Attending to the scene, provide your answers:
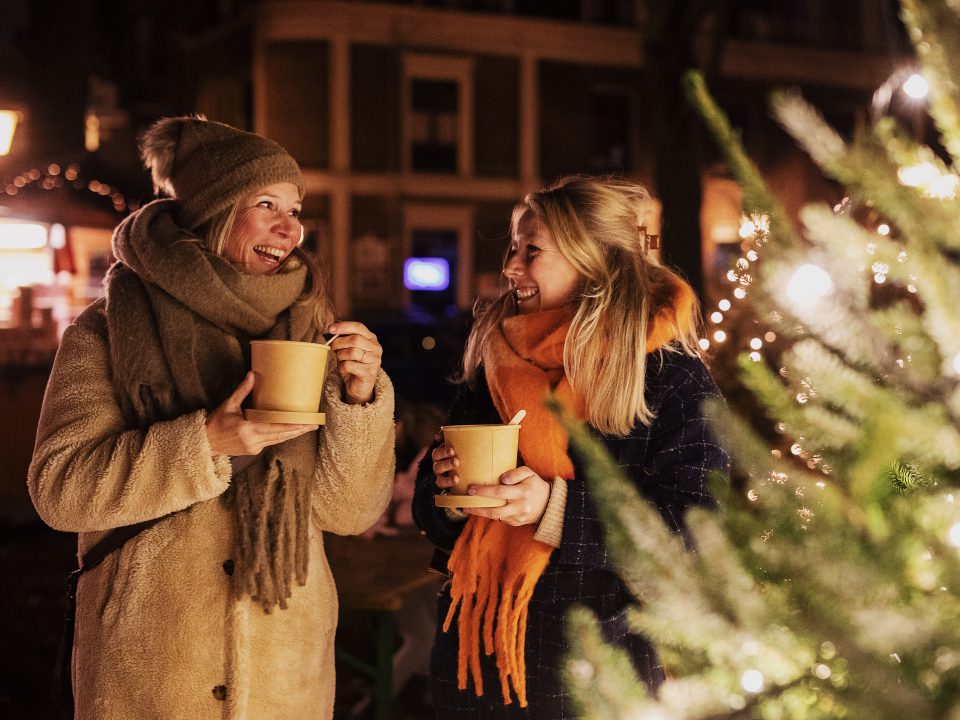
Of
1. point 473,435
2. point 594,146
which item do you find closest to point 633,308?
point 473,435

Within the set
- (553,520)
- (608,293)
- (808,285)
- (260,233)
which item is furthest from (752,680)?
(260,233)

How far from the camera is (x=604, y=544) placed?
6.86ft

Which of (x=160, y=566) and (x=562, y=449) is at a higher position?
(x=562, y=449)

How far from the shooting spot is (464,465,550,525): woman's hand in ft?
6.32

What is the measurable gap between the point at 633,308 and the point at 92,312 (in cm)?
129

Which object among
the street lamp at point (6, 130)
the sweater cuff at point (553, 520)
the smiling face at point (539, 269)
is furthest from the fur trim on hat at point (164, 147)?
the street lamp at point (6, 130)

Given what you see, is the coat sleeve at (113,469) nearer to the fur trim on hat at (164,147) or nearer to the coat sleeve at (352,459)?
the coat sleeve at (352,459)

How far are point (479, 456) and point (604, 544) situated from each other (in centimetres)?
39

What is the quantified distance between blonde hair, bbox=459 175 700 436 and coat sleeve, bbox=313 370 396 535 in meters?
0.47

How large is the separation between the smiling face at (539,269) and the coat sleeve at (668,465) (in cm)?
32

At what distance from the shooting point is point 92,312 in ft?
7.31

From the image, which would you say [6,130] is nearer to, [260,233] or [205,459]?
[260,233]

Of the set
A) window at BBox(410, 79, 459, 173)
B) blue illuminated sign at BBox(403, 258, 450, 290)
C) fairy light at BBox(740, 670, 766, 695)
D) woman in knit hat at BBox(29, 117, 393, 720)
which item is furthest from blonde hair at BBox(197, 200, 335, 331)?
window at BBox(410, 79, 459, 173)

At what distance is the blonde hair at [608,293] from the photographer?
2139mm
